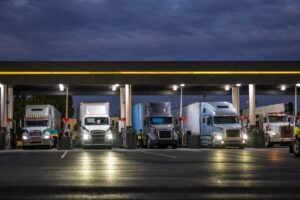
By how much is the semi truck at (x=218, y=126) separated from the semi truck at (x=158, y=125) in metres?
2.12

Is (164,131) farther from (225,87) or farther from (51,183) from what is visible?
(51,183)

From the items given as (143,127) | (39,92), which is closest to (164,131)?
(143,127)

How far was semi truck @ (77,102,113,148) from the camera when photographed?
4956 cm

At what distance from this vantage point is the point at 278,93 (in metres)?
63.2

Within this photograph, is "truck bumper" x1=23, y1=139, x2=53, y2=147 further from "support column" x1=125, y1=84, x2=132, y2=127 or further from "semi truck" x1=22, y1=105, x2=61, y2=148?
"support column" x1=125, y1=84, x2=132, y2=127

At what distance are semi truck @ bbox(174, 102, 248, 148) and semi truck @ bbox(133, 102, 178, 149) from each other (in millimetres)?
2117

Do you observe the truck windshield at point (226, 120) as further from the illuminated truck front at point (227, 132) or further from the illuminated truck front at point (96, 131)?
the illuminated truck front at point (96, 131)

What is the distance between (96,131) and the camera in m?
49.5

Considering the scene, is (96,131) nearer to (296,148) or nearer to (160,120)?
(160,120)

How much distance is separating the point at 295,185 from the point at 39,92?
1942 inches

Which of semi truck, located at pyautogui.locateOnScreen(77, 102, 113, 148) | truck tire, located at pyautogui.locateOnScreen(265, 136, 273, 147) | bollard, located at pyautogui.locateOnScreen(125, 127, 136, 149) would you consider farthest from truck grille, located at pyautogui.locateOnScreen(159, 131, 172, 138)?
truck tire, located at pyautogui.locateOnScreen(265, 136, 273, 147)

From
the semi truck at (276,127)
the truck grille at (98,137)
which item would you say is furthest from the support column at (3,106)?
the semi truck at (276,127)

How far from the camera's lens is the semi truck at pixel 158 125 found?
49.6m

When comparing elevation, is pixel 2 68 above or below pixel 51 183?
above
